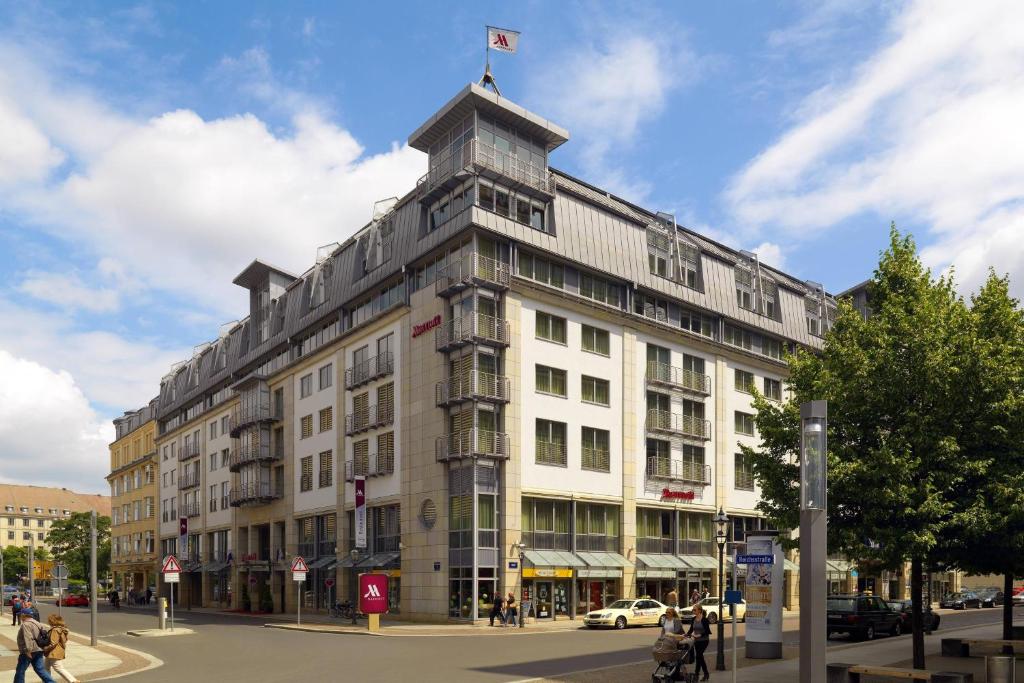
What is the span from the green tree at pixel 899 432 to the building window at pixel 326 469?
119ft

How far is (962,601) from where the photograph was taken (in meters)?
62.6

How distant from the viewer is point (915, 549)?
20234mm

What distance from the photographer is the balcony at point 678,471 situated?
5159 cm

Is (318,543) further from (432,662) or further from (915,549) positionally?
(915,549)

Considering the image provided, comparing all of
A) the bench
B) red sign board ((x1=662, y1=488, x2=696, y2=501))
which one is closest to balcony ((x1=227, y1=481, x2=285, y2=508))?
red sign board ((x1=662, y1=488, x2=696, y2=501))

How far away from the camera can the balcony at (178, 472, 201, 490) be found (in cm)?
7965

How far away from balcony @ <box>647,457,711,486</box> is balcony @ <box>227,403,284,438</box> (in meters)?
25.3

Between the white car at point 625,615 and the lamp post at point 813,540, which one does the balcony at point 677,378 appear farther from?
the lamp post at point 813,540

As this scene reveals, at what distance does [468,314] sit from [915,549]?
26.9 meters

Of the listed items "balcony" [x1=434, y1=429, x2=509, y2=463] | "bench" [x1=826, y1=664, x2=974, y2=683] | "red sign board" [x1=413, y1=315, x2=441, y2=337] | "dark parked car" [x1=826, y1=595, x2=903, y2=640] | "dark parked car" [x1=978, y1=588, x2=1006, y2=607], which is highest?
"red sign board" [x1=413, y1=315, x2=441, y2=337]

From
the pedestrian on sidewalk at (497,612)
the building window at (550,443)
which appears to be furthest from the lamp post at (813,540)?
the building window at (550,443)

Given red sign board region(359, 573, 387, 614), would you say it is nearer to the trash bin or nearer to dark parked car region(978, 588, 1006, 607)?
the trash bin

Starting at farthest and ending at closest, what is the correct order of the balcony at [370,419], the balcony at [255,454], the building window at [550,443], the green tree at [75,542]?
1. the green tree at [75,542]
2. the balcony at [255,454]
3. the balcony at [370,419]
4. the building window at [550,443]

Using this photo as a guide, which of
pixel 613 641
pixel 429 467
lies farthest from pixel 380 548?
pixel 613 641
